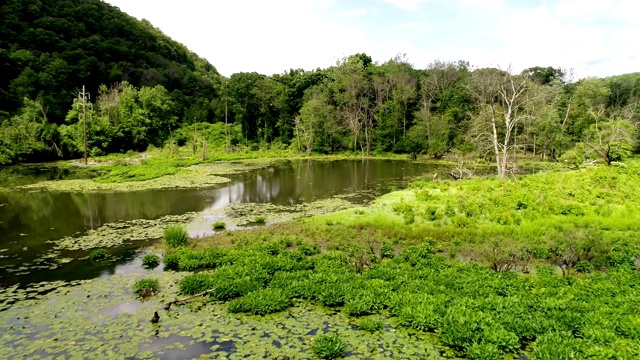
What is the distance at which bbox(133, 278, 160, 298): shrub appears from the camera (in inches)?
539

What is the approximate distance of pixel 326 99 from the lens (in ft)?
264

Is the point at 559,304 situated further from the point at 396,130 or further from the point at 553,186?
the point at 396,130

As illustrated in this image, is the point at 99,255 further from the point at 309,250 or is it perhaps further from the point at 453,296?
the point at 453,296

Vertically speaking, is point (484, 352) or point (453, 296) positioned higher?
point (453, 296)

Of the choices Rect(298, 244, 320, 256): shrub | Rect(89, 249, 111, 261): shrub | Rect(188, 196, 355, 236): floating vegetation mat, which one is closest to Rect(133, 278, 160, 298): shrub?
Rect(89, 249, 111, 261): shrub

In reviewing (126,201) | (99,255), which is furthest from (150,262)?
(126,201)

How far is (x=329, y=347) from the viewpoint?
32.3ft

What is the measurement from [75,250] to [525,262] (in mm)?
21345

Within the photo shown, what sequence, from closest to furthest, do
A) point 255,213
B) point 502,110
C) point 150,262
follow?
point 150,262
point 255,213
point 502,110

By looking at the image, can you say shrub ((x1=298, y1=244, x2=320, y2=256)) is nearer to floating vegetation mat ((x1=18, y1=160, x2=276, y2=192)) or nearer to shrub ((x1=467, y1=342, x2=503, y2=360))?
shrub ((x1=467, y1=342, x2=503, y2=360))

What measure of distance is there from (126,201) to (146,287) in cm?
1898

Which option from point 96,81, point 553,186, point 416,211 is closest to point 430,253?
point 416,211

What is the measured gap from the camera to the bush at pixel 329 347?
32.2 feet

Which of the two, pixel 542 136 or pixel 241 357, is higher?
pixel 542 136
